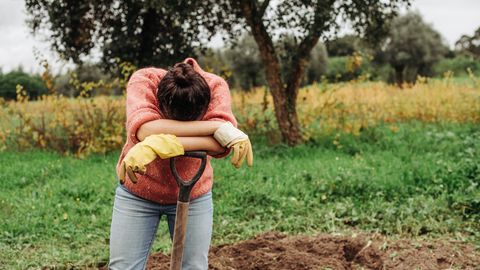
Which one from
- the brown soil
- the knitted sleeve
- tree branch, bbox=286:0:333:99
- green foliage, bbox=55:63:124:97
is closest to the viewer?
the knitted sleeve

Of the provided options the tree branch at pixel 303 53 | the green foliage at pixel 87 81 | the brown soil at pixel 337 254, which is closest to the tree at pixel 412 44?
the green foliage at pixel 87 81

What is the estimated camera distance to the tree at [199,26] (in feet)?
29.2

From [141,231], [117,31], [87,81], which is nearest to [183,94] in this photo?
[141,231]

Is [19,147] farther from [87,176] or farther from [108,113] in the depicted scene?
[87,176]

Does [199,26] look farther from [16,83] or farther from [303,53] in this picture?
[16,83]

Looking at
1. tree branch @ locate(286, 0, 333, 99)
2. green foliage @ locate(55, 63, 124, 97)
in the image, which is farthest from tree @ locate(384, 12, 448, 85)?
tree branch @ locate(286, 0, 333, 99)

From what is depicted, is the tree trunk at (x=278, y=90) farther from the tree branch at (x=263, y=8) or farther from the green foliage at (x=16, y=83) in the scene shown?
the green foliage at (x=16, y=83)

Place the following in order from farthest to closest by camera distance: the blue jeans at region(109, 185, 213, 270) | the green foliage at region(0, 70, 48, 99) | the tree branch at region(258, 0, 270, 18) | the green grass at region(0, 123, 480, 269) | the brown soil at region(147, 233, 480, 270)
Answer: the green foliage at region(0, 70, 48, 99)
the tree branch at region(258, 0, 270, 18)
the green grass at region(0, 123, 480, 269)
the brown soil at region(147, 233, 480, 270)
the blue jeans at region(109, 185, 213, 270)

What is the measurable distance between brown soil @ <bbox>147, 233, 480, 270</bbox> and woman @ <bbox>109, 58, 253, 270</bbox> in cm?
173

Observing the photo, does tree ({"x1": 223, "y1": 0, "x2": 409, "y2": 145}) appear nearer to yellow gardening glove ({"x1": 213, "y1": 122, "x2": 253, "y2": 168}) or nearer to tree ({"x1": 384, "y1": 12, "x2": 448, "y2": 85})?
yellow gardening glove ({"x1": 213, "y1": 122, "x2": 253, "y2": 168})

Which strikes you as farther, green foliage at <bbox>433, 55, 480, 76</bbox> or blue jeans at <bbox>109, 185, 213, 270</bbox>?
green foliage at <bbox>433, 55, 480, 76</bbox>

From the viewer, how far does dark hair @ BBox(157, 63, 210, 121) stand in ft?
9.04

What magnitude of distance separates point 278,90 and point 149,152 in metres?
6.83

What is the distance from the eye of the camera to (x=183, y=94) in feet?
8.99
